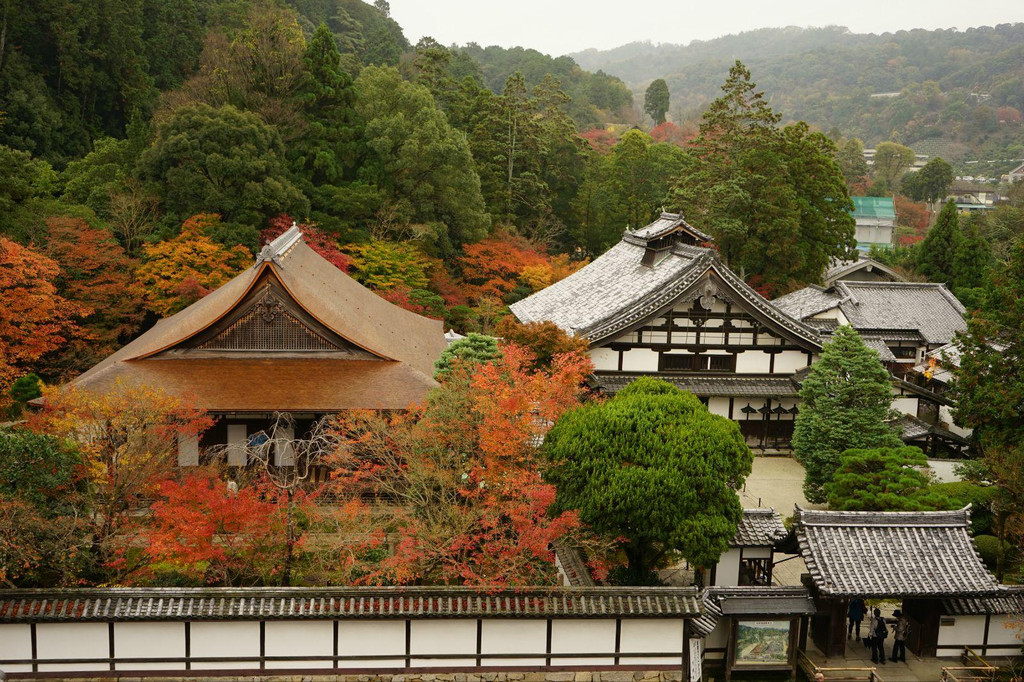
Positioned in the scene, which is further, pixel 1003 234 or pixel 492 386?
pixel 1003 234

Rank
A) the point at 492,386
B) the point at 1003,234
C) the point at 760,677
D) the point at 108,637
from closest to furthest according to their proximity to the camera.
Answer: the point at 108,637 < the point at 760,677 < the point at 492,386 < the point at 1003,234

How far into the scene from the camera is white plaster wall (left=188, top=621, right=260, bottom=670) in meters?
13.7

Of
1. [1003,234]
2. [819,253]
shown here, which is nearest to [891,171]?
[1003,234]

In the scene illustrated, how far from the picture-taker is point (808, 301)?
3691 cm

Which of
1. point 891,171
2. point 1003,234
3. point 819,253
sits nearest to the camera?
point 819,253

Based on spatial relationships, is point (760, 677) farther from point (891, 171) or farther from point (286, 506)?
point (891, 171)

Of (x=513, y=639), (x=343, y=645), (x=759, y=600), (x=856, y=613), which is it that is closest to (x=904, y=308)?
(x=856, y=613)

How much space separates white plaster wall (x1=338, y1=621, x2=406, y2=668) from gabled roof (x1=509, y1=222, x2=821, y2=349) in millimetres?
13676

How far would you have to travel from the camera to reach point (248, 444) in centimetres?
2002

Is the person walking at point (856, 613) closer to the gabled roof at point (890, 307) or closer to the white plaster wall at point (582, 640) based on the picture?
the white plaster wall at point (582, 640)

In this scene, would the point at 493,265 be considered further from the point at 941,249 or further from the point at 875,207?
the point at 875,207

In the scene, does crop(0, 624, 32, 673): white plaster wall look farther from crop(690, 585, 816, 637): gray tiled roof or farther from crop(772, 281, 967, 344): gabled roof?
crop(772, 281, 967, 344): gabled roof

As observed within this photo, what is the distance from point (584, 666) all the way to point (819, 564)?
180 inches

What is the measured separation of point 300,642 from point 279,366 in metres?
8.83
